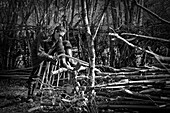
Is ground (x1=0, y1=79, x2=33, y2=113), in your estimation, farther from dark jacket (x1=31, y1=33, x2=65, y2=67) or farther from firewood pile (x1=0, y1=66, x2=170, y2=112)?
firewood pile (x1=0, y1=66, x2=170, y2=112)

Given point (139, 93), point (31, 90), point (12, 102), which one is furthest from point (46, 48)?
point (139, 93)

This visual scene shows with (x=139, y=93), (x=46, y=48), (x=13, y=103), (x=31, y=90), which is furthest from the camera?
(x=46, y=48)

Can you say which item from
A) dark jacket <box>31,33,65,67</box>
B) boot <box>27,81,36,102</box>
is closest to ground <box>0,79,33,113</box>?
boot <box>27,81,36,102</box>

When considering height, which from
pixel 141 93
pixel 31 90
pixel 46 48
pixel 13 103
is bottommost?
pixel 13 103

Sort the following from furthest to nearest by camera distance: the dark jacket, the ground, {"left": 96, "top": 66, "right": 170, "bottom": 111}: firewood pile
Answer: the dark jacket → the ground → {"left": 96, "top": 66, "right": 170, "bottom": 111}: firewood pile

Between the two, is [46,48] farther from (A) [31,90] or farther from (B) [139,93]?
(B) [139,93]

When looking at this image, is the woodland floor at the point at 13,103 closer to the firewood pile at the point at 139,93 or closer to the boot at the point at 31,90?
the boot at the point at 31,90

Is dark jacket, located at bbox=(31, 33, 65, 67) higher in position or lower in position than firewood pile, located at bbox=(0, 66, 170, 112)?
higher

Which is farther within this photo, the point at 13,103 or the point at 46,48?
the point at 46,48

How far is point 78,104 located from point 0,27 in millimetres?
5514

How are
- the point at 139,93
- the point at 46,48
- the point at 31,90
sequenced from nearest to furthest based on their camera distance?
the point at 139,93
the point at 31,90
the point at 46,48

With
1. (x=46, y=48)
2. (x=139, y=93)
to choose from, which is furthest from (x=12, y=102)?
(x=139, y=93)

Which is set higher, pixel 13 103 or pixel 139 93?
pixel 139 93

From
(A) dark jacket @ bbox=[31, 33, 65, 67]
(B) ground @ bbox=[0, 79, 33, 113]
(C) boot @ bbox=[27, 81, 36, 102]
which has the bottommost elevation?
(B) ground @ bbox=[0, 79, 33, 113]
